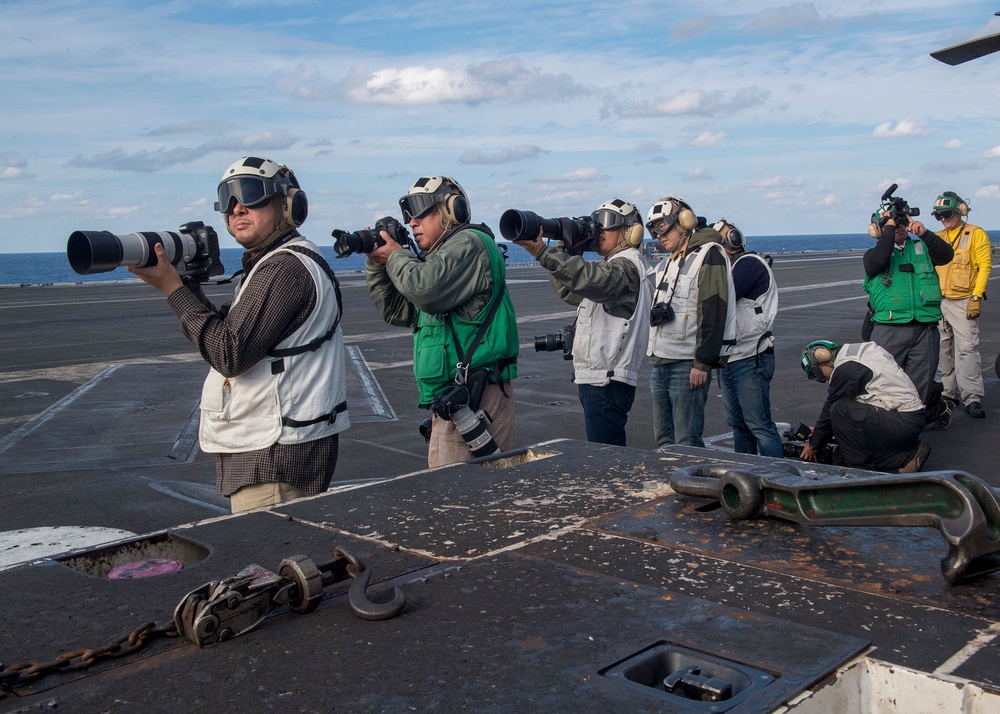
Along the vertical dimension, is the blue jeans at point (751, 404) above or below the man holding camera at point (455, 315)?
below

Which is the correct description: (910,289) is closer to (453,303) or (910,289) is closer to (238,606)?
(453,303)

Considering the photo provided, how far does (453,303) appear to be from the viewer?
459 cm

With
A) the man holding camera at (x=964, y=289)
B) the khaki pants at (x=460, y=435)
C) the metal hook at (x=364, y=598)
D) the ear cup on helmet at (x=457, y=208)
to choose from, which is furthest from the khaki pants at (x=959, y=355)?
the metal hook at (x=364, y=598)

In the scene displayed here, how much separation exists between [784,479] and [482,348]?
7.34 ft

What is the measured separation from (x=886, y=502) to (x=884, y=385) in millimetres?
4619

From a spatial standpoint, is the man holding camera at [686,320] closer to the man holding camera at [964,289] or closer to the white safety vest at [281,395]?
the white safety vest at [281,395]

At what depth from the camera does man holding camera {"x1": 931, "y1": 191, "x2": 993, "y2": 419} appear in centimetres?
907

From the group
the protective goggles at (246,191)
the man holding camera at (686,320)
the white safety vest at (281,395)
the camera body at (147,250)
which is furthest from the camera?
the man holding camera at (686,320)

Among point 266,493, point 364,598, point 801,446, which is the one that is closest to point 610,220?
point 801,446

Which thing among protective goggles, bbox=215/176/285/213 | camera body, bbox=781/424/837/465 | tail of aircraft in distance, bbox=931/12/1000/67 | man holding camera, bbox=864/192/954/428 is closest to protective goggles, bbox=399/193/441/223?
protective goggles, bbox=215/176/285/213

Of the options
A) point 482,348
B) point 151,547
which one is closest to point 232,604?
point 151,547

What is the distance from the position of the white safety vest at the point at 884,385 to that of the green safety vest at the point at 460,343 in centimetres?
313

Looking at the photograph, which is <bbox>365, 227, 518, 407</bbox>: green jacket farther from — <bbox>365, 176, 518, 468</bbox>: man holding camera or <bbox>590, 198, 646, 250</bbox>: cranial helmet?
<bbox>590, 198, 646, 250</bbox>: cranial helmet

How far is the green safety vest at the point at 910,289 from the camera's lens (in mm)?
7930
